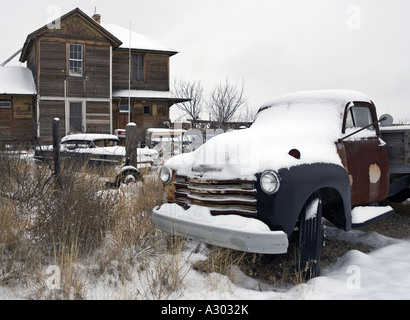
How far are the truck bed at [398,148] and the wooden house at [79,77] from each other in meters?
16.0

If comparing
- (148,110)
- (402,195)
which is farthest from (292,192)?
(148,110)

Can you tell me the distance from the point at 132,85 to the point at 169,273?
2291 cm

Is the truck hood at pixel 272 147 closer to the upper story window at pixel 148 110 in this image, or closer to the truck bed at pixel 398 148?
the truck bed at pixel 398 148

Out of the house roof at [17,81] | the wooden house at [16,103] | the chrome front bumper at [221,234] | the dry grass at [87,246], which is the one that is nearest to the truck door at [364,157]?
the dry grass at [87,246]

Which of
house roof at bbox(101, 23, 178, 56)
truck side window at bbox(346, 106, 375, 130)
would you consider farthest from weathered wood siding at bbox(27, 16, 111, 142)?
truck side window at bbox(346, 106, 375, 130)

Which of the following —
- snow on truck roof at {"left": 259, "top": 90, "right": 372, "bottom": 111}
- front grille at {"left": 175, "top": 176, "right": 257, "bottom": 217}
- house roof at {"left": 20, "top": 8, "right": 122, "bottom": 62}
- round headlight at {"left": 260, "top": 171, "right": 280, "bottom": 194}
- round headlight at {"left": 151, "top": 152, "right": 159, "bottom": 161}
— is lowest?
round headlight at {"left": 151, "top": 152, "right": 159, "bottom": 161}

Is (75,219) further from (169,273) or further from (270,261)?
(270,261)

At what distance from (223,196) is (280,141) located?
0.97 metres

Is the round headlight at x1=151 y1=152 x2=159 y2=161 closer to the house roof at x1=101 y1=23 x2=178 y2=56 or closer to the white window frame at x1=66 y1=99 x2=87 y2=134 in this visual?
the white window frame at x1=66 y1=99 x2=87 y2=134

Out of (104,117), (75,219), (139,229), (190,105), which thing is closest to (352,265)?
(139,229)

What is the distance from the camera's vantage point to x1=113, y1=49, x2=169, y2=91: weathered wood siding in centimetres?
2494

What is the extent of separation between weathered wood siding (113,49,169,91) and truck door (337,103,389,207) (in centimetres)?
2148

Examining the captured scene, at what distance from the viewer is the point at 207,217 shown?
3.87 meters

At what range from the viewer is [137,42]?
2608 centimetres
